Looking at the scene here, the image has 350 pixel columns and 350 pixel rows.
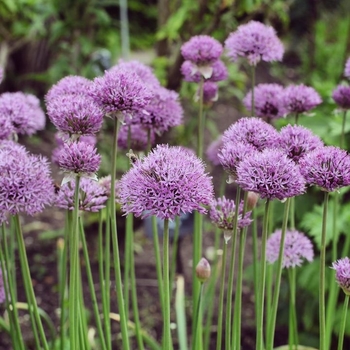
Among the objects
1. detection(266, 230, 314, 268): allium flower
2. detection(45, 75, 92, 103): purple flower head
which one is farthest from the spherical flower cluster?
detection(266, 230, 314, 268): allium flower

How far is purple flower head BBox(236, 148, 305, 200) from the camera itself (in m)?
0.86

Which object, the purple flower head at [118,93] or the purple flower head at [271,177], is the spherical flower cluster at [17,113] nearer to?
the purple flower head at [118,93]

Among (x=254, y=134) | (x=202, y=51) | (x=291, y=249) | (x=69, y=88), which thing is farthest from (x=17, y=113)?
(x=291, y=249)

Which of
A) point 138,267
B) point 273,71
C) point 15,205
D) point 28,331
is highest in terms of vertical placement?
point 273,71

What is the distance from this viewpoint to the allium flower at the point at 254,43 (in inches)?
53.2

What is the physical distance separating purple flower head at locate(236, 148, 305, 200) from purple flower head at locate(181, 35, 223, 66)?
47 centimetres

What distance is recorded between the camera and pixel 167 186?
2.74ft

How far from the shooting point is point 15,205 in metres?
0.97

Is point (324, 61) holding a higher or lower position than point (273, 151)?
higher

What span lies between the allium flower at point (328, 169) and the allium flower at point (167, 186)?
163mm

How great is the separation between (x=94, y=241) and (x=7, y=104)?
6.15 feet

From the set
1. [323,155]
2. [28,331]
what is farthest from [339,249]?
[323,155]

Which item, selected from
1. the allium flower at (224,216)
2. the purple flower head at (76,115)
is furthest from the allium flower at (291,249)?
the purple flower head at (76,115)

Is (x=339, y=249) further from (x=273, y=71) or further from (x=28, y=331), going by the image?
(x=273, y=71)
